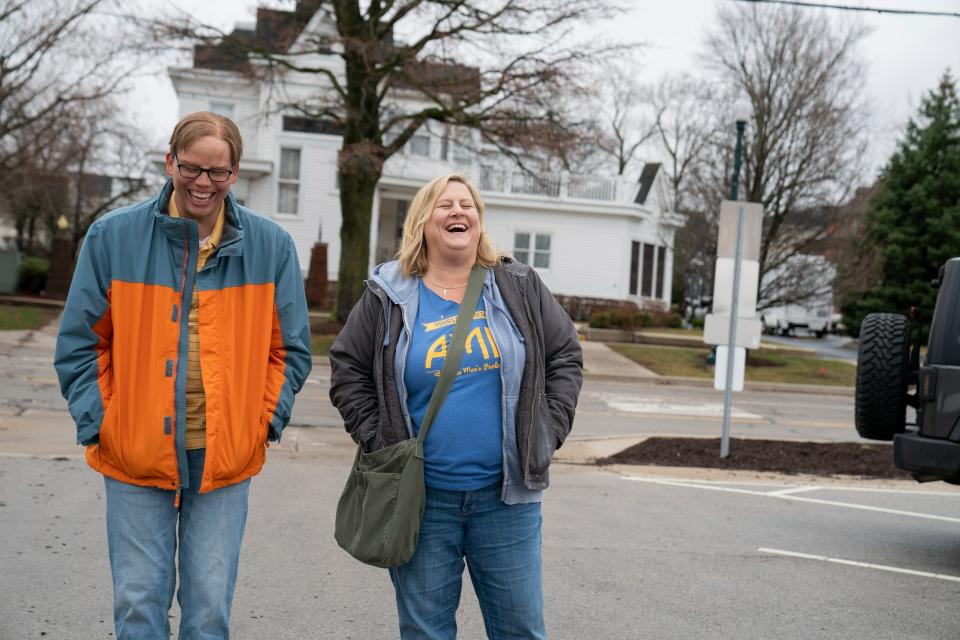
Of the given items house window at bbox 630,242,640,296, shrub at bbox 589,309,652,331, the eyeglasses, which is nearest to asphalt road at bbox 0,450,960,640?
the eyeglasses

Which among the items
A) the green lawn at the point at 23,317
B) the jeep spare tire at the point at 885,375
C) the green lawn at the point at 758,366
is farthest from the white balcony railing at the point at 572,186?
the jeep spare tire at the point at 885,375

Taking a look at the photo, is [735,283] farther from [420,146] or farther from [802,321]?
[802,321]

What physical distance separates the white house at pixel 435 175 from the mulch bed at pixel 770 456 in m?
21.8

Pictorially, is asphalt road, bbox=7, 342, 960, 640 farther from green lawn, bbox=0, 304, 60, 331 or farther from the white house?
the white house

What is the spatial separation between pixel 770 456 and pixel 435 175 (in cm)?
2737

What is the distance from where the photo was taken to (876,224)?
41938 mm

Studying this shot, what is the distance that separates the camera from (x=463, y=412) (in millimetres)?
3373

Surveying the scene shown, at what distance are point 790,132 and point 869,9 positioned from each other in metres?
11.5

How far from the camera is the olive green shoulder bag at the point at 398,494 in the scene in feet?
10.9

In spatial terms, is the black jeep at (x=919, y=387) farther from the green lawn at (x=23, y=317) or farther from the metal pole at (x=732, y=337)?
the green lawn at (x=23, y=317)

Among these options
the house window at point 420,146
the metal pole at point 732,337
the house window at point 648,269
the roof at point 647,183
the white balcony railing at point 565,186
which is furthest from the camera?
the roof at point 647,183

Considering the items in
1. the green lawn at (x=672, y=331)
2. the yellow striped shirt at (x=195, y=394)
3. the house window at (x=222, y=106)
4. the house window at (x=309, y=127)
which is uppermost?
the house window at (x=222, y=106)

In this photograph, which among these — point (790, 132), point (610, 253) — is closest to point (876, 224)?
point (610, 253)

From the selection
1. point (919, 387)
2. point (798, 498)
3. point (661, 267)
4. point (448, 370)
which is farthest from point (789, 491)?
point (661, 267)
